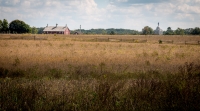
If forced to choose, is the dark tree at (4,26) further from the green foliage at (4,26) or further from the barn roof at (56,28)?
the barn roof at (56,28)

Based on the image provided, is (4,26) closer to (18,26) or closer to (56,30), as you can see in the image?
(18,26)

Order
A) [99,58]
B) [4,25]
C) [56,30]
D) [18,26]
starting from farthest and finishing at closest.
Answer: [56,30], [18,26], [4,25], [99,58]

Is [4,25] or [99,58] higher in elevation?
[4,25]

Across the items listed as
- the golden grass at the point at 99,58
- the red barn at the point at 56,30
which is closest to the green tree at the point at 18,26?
the red barn at the point at 56,30

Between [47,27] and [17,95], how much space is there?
119 m

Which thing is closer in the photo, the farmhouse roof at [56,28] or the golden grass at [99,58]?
the golden grass at [99,58]

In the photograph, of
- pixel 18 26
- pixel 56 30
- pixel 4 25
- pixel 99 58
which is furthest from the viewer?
pixel 56 30

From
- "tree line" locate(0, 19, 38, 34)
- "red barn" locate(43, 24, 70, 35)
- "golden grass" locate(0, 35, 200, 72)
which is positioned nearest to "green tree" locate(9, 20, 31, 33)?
"tree line" locate(0, 19, 38, 34)

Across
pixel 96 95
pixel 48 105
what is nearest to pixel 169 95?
pixel 96 95

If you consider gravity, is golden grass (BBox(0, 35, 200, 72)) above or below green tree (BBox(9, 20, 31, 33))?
below

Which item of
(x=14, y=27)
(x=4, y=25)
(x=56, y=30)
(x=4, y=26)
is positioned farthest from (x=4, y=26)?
(x=56, y=30)

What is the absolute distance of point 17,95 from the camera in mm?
7559

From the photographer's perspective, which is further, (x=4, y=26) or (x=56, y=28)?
(x=56, y=28)

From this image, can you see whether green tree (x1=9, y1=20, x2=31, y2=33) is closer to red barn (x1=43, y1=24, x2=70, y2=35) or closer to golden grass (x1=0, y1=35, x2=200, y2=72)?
red barn (x1=43, y1=24, x2=70, y2=35)
